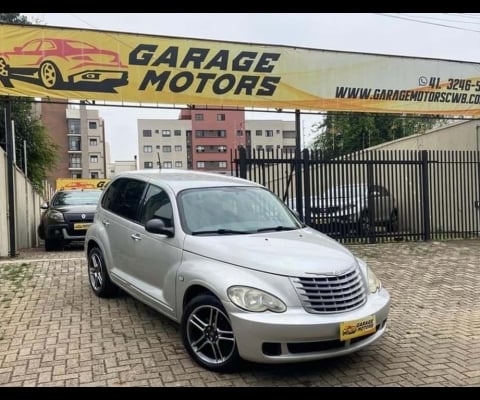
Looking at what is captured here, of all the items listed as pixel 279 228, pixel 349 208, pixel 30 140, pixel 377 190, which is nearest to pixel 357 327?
pixel 279 228

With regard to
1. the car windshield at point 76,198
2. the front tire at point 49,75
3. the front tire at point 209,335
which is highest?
the front tire at point 49,75

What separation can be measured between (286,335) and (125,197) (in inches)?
120

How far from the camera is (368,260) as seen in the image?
915 cm

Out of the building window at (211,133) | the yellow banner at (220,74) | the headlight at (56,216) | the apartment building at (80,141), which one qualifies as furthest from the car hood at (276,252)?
the apartment building at (80,141)

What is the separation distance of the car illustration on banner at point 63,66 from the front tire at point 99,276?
4623 millimetres

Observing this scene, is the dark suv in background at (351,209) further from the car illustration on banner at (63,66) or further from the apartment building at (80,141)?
the apartment building at (80,141)

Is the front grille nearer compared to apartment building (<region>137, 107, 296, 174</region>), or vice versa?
the front grille

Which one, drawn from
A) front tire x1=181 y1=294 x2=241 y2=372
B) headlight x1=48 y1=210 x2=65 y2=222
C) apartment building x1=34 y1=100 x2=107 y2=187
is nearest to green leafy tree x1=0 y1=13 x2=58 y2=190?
headlight x1=48 y1=210 x2=65 y2=222

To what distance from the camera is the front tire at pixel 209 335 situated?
3.73m

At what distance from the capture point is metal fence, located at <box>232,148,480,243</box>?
10609 mm

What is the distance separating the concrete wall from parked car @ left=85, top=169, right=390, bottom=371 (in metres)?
5.40

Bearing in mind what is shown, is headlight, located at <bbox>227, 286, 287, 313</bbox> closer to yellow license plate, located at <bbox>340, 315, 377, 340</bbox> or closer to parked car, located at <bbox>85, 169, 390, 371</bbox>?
parked car, located at <bbox>85, 169, 390, 371</bbox>

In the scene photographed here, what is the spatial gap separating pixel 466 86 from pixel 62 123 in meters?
77.3

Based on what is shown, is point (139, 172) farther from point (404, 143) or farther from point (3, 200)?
point (404, 143)
